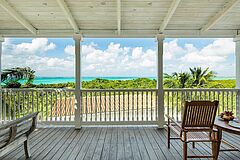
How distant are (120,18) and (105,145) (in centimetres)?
292

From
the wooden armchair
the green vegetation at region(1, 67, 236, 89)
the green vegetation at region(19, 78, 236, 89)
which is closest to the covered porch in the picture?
the wooden armchair

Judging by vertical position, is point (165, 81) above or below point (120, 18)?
below

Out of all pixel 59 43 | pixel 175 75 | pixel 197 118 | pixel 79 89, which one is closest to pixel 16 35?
pixel 79 89

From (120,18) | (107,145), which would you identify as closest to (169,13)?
(120,18)

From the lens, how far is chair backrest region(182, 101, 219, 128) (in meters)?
3.27

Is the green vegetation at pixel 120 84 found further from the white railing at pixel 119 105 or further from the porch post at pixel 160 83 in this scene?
the porch post at pixel 160 83

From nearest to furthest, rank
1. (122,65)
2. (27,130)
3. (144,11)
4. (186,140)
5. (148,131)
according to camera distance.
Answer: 1. (186,140)
2. (27,130)
3. (144,11)
4. (148,131)
5. (122,65)

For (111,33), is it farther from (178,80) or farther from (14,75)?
(178,80)

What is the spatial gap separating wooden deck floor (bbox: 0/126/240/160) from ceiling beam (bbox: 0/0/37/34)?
2709 millimetres

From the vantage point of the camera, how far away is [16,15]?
4898 mm

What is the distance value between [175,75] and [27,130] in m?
10.5

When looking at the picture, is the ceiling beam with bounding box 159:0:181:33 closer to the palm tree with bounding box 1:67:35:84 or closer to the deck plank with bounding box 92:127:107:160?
the deck plank with bounding box 92:127:107:160

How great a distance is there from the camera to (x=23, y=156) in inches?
145

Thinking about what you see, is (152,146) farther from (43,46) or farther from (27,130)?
(43,46)
